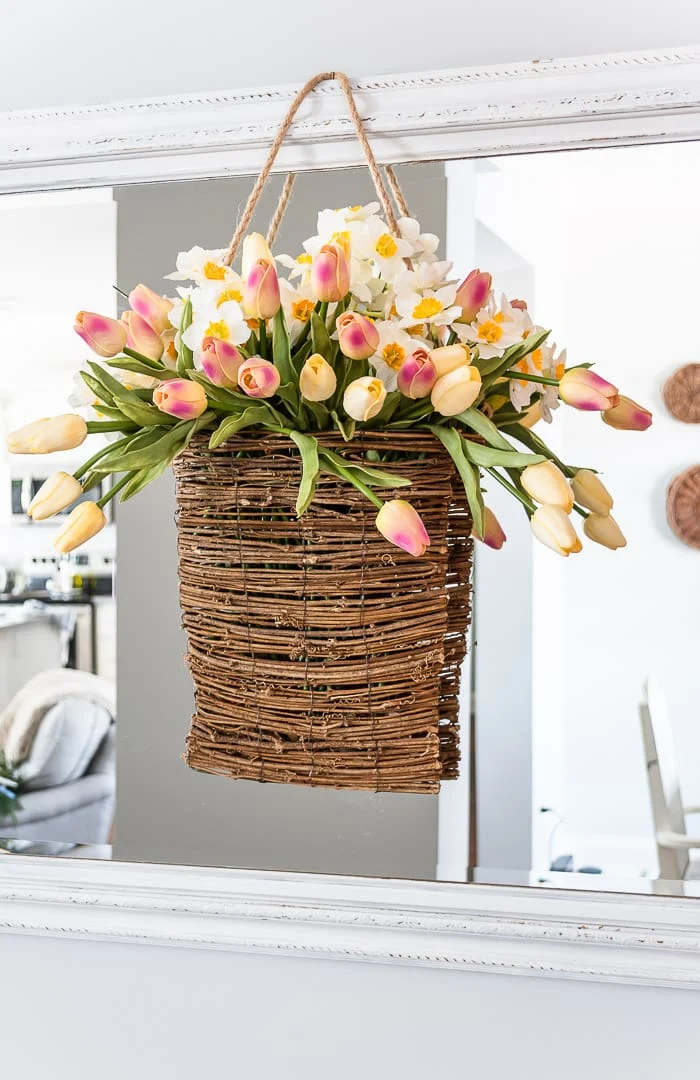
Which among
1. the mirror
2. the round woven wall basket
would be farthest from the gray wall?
the round woven wall basket

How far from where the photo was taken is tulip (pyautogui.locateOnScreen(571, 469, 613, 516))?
0.89 m

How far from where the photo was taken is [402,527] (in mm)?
729

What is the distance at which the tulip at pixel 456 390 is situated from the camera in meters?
0.75

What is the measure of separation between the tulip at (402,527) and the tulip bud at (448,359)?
10 centimetres

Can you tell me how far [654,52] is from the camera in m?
0.96

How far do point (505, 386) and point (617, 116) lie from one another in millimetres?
322

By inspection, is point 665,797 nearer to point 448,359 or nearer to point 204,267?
point 448,359

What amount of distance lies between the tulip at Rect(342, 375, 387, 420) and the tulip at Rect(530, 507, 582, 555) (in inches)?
5.6

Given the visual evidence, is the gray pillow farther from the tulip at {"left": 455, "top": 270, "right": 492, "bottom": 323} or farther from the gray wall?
the tulip at {"left": 455, "top": 270, "right": 492, "bottom": 323}

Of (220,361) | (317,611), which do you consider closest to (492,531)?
(317,611)

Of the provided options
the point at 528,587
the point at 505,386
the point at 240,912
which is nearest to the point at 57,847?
the point at 240,912

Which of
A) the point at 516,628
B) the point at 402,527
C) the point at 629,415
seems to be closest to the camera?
the point at 402,527

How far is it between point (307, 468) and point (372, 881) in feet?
1.49

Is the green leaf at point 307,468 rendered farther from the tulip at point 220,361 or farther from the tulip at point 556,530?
the tulip at point 556,530
